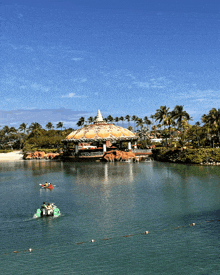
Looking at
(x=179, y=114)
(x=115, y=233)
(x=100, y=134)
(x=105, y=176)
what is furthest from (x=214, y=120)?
(x=115, y=233)

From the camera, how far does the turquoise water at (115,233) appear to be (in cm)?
1852

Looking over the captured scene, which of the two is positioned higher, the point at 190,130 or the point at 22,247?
the point at 190,130

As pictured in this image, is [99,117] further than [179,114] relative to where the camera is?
Yes

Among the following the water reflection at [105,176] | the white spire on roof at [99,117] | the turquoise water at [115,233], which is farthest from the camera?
the white spire on roof at [99,117]

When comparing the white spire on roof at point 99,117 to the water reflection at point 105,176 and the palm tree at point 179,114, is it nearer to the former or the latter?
the palm tree at point 179,114

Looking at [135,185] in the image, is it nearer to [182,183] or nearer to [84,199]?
[182,183]

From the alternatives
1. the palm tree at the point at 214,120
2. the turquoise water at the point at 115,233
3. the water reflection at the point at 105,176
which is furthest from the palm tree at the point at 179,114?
the turquoise water at the point at 115,233

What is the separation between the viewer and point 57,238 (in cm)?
2311

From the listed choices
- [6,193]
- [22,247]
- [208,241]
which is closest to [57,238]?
[22,247]

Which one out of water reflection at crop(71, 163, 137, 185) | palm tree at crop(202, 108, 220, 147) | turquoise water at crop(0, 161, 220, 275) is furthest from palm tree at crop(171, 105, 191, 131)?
turquoise water at crop(0, 161, 220, 275)

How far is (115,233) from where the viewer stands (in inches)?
945

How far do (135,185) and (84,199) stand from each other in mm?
12698

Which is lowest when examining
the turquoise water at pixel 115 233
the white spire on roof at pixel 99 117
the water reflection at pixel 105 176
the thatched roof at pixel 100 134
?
the turquoise water at pixel 115 233

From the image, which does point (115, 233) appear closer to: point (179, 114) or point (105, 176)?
point (105, 176)
